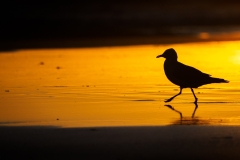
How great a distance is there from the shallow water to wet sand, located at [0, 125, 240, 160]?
22.0 inches

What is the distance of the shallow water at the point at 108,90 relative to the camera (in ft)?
34.2

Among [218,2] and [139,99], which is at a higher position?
[218,2]

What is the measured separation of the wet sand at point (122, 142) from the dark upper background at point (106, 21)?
14.9 metres

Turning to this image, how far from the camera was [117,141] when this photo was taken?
340 inches

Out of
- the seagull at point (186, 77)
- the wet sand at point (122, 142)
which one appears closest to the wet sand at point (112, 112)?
the wet sand at point (122, 142)

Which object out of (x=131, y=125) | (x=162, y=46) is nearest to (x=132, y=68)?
(x=162, y=46)

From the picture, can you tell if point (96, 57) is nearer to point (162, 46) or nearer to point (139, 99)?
point (162, 46)

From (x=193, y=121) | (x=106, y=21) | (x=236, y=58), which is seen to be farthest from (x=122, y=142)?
(x=106, y=21)

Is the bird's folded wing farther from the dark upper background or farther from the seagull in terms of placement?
the dark upper background

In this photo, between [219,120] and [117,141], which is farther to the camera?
[219,120]

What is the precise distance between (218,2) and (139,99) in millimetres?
35581

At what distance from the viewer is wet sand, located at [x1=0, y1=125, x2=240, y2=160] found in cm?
795

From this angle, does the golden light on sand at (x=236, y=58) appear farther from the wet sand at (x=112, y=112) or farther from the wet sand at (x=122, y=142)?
the wet sand at (x=122, y=142)

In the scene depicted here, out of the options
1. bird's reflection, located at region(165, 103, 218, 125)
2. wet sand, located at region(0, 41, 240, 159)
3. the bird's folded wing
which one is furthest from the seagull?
bird's reflection, located at region(165, 103, 218, 125)
